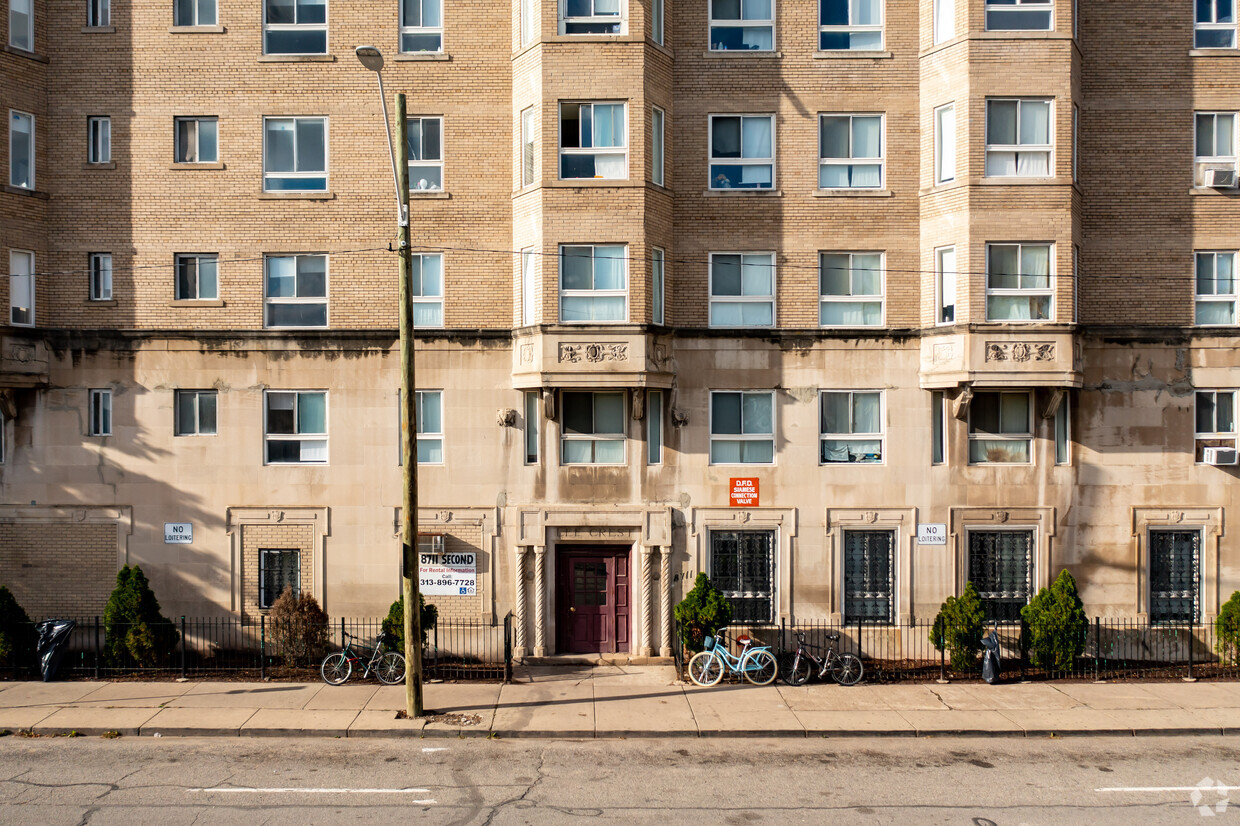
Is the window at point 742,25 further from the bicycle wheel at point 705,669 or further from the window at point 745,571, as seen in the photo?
the bicycle wheel at point 705,669

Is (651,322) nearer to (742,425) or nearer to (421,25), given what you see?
(742,425)

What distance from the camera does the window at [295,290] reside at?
17.2 meters

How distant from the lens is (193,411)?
17.1 metres

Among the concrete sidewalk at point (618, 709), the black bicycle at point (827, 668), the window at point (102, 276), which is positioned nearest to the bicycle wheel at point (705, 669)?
the concrete sidewalk at point (618, 709)

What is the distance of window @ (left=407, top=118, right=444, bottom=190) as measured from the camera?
17281mm

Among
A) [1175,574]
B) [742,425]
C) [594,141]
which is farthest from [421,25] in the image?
[1175,574]

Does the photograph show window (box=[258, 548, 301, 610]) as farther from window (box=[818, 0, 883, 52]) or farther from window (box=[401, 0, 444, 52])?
window (box=[818, 0, 883, 52])

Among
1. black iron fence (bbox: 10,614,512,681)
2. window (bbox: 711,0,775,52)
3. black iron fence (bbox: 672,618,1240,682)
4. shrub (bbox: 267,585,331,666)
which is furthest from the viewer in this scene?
window (bbox: 711,0,775,52)

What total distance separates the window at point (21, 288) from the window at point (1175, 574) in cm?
2242

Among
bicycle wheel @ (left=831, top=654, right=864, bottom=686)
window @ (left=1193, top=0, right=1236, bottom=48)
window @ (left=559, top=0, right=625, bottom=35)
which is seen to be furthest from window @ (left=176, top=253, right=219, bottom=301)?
window @ (left=1193, top=0, right=1236, bottom=48)

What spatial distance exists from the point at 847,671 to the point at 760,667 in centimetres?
151

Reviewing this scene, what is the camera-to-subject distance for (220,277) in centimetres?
1720

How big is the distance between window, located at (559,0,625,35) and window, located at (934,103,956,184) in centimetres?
640

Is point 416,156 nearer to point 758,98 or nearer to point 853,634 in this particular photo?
point 758,98
